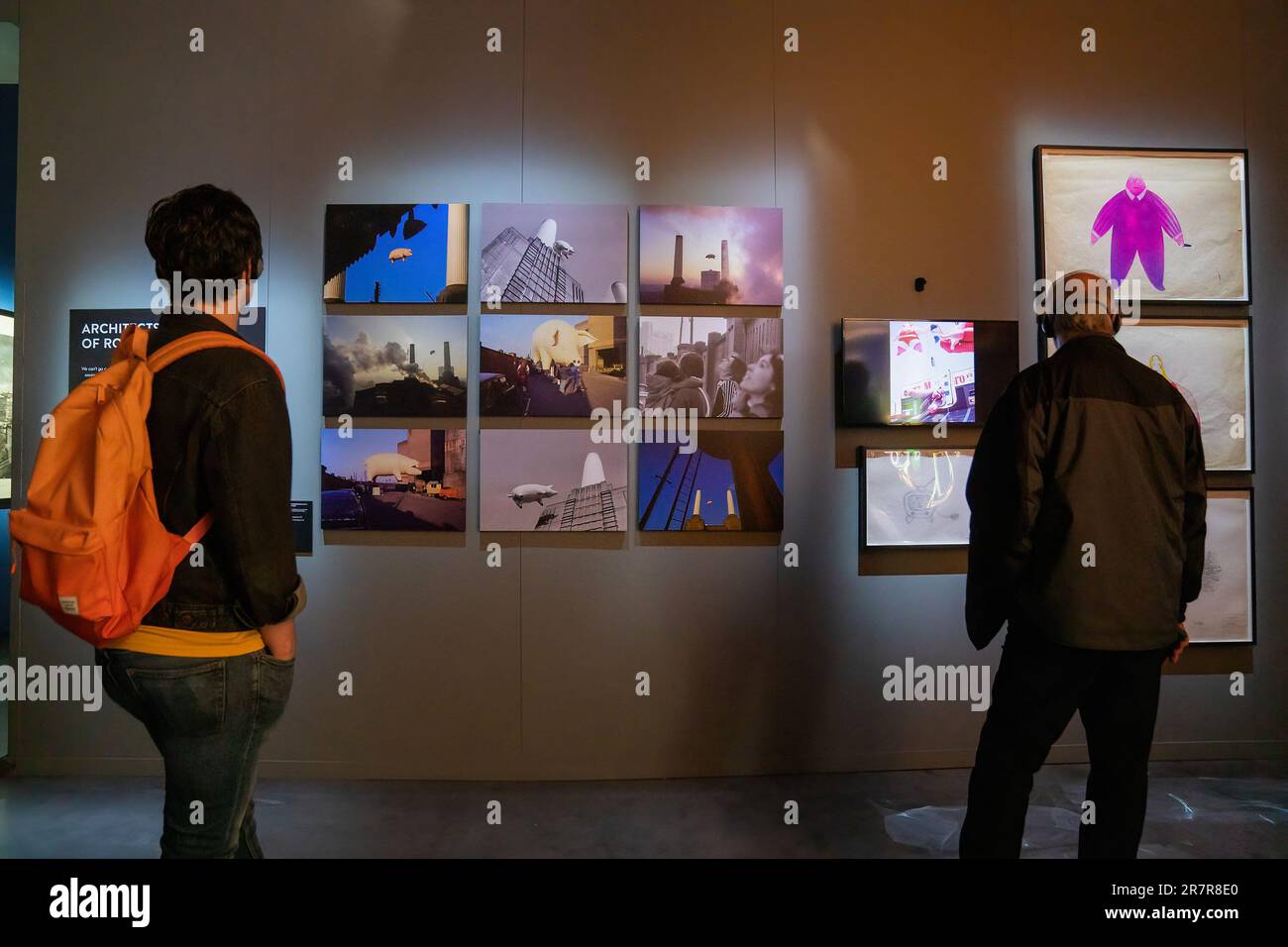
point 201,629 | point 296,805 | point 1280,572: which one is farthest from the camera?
point 1280,572

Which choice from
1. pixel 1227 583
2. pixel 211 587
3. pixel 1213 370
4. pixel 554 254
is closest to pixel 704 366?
pixel 554 254

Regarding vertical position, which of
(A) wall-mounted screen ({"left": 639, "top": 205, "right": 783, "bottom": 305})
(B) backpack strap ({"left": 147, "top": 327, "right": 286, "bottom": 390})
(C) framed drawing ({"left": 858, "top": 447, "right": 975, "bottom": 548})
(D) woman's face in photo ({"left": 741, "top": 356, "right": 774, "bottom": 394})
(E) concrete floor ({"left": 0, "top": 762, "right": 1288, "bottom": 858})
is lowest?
(E) concrete floor ({"left": 0, "top": 762, "right": 1288, "bottom": 858})

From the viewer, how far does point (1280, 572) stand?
10.5ft

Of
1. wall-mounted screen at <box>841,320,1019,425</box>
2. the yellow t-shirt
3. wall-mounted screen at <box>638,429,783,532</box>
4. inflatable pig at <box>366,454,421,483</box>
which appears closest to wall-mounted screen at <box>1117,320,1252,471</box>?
wall-mounted screen at <box>841,320,1019,425</box>

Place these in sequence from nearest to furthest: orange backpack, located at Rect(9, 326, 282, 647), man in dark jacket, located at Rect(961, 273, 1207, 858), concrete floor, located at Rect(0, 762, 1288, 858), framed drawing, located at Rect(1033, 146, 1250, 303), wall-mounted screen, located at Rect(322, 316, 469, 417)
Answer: orange backpack, located at Rect(9, 326, 282, 647) < man in dark jacket, located at Rect(961, 273, 1207, 858) < concrete floor, located at Rect(0, 762, 1288, 858) < wall-mounted screen, located at Rect(322, 316, 469, 417) < framed drawing, located at Rect(1033, 146, 1250, 303)

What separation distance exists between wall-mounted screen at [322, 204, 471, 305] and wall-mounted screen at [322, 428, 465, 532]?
0.60 metres

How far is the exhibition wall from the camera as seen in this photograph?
2.96 meters

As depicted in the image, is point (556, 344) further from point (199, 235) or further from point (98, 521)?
point (98, 521)

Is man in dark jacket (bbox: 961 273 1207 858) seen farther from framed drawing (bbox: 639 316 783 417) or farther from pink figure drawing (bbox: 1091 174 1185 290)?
pink figure drawing (bbox: 1091 174 1185 290)

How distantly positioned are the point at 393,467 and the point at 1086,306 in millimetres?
2598

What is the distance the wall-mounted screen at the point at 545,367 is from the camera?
2.96 meters
